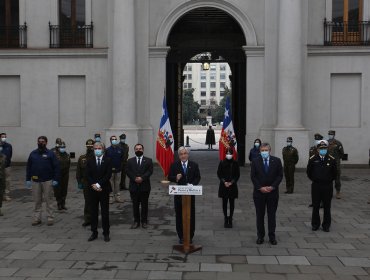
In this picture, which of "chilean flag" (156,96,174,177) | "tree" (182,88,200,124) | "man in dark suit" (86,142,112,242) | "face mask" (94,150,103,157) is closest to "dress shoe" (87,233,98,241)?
"man in dark suit" (86,142,112,242)

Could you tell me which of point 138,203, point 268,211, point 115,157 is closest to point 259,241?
point 268,211

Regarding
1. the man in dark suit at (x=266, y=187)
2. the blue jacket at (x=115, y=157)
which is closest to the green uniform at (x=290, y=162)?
the blue jacket at (x=115, y=157)

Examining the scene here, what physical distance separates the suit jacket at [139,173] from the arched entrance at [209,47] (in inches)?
452

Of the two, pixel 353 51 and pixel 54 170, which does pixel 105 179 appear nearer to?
pixel 54 170

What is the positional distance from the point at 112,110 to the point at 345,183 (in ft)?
32.4

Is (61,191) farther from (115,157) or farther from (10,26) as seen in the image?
(10,26)

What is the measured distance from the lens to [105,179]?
9.06 m

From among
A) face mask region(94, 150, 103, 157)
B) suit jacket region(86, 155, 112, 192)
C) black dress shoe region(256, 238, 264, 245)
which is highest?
face mask region(94, 150, 103, 157)

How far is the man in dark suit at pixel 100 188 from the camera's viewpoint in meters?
9.00

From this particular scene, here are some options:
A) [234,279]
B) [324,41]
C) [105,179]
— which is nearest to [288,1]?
[324,41]

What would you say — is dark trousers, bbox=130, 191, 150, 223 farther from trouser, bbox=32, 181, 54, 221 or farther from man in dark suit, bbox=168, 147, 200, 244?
trouser, bbox=32, 181, 54, 221

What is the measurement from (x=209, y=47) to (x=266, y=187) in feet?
50.8

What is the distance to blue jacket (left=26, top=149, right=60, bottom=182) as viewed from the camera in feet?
33.4

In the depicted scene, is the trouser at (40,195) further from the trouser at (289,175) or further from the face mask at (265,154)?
the trouser at (289,175)
